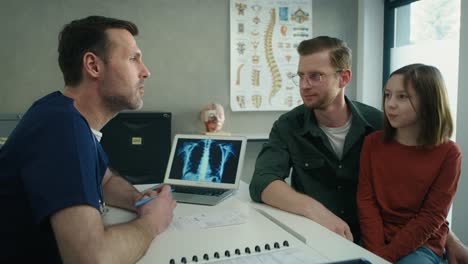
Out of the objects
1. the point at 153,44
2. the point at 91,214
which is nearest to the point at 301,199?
the point at 91,214

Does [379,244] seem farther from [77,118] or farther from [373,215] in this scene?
[77,118]

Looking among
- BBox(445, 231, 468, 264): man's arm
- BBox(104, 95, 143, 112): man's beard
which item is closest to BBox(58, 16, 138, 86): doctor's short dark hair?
BBox(104, 95, 143, 112): man's beard

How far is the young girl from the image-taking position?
A: 142cm

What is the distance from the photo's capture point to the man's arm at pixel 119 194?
1.51 metres

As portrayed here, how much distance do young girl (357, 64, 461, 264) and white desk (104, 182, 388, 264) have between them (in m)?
0.35

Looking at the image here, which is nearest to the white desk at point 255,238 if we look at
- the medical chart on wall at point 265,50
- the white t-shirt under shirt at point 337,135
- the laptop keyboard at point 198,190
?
the laptop keyboard at point 198,190

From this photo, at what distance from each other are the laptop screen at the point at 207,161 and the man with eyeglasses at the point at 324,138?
116mm

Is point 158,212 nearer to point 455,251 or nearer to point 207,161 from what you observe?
point 207,161

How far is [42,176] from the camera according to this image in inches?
35.6

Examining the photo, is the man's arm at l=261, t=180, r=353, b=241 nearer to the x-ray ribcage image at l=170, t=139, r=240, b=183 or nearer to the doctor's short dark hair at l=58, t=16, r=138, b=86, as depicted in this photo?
the x-ray ribcage image at l=170, t=139, r=240, b=183

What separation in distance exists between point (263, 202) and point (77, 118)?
2.82ft

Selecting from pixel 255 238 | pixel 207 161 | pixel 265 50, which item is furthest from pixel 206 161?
pixel 265 50

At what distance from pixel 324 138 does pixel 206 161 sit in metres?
0.55

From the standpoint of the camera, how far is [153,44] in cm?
347
